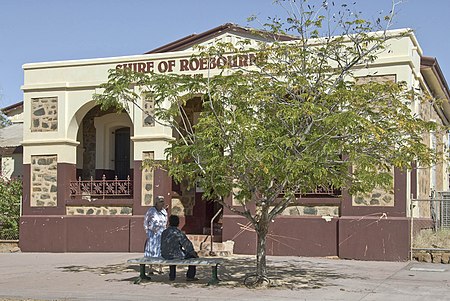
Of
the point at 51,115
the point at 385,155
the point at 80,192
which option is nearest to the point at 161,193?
the point at 80,192

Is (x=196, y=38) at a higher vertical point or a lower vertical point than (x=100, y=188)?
higher

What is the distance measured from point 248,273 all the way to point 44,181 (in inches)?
337

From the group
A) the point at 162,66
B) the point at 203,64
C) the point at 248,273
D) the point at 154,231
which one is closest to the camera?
the point at 154,231

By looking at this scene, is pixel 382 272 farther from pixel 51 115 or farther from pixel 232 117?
pixel 51 115

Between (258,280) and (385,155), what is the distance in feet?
9.77

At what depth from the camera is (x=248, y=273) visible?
1409 centimetres

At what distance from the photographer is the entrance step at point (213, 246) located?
17891mm

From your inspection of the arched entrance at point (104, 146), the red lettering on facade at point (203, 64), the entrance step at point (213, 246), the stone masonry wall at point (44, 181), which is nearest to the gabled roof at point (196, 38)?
the red lettering on facade at point (203, 64)

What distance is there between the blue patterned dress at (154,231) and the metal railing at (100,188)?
624 centimetres

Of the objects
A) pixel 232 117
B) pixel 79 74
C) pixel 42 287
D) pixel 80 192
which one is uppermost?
pixel 79 74

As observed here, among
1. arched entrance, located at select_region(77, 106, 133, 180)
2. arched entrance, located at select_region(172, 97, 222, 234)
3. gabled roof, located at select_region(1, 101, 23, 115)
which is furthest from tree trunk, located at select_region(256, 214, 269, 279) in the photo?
gabled roof, located at select_region(1, 101, 23, 115)

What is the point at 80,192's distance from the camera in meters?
20.3

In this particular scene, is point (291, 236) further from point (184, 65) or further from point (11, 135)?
point (11, 135)

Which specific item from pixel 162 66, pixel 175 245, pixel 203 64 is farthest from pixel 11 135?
pixel 175 245
